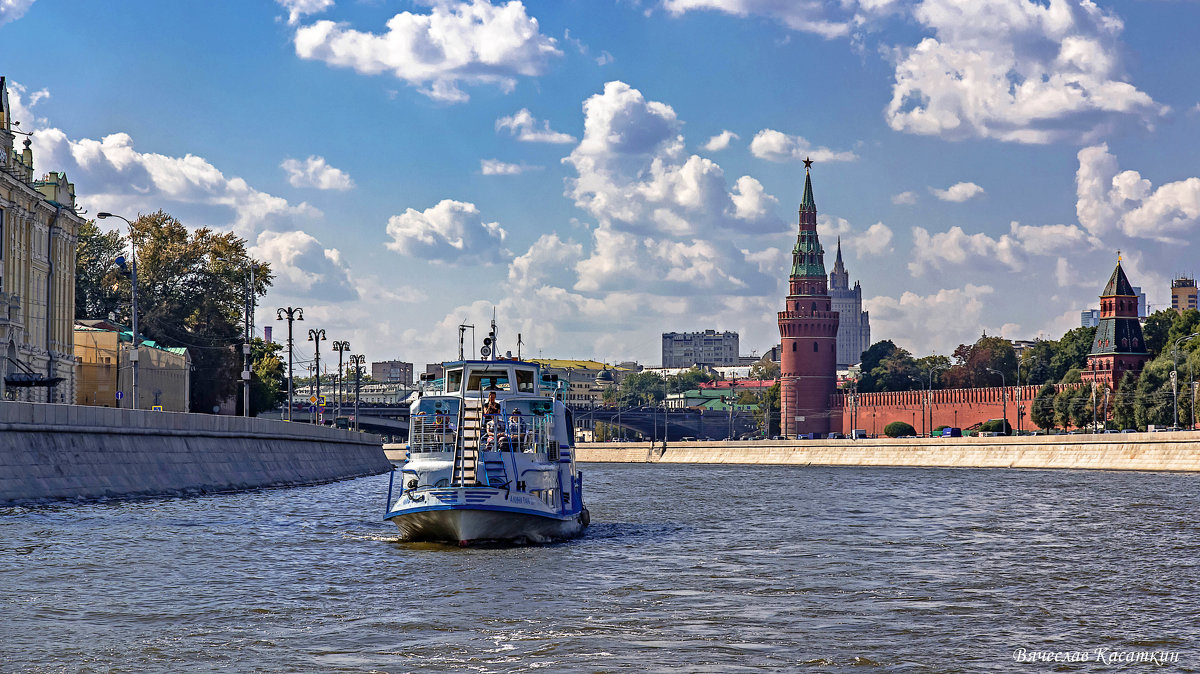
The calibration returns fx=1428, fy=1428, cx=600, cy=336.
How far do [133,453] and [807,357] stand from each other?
500 ft

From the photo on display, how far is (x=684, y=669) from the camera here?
1764 centimetres

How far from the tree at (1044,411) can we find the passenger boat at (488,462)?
358 feet

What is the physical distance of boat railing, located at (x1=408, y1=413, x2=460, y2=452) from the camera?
110 ft

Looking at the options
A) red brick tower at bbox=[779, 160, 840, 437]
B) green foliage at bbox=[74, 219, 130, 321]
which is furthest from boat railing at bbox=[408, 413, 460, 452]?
red brick tower at bbox=[779, 160, 840, 437]

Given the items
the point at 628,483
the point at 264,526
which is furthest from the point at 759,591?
the point at 628,483

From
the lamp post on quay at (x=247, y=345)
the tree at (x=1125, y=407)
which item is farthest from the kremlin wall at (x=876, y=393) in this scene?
the lamp post on quay at (x=247, y=345)

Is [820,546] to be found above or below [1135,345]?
below

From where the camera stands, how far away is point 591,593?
24.7m

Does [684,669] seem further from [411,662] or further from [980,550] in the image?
[980,550]

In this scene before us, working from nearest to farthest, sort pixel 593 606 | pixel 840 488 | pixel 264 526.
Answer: pixel 593 606, pixel 264 526, pixel 840 488

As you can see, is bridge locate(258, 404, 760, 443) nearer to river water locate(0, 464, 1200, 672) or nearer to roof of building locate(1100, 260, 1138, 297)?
roof of building locate(1100, 260, 1138, 297)

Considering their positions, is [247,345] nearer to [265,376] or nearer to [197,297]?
[197,297]

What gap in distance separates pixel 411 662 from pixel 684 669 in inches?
136

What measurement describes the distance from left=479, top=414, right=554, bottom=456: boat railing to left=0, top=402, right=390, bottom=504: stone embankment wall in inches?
500
